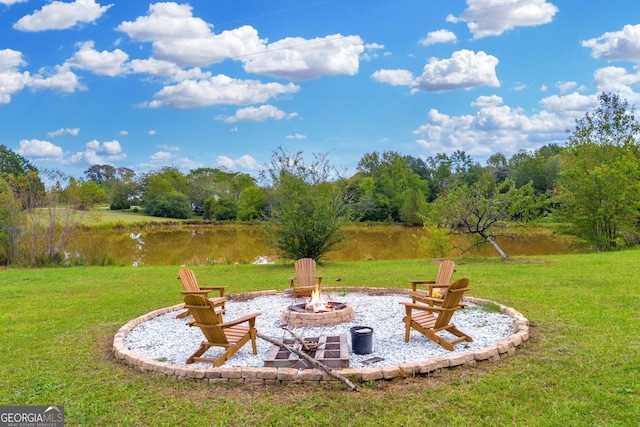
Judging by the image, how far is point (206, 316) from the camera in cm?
459

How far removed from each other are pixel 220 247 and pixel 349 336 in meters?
20.4

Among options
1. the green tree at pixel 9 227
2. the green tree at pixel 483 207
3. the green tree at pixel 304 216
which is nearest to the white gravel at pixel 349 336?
the green tree at pixel 304 216

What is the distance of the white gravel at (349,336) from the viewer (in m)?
4.74

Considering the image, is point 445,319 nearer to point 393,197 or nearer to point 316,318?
point 316,318

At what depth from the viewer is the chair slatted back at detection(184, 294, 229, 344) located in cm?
449

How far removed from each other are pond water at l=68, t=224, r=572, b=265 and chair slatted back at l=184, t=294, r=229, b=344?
10.8 meters

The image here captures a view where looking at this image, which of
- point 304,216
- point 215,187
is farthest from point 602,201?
point 215,187

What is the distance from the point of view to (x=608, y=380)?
381 cm

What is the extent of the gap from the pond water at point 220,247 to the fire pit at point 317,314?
9.35 m

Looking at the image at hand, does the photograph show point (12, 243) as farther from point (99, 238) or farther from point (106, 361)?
point (106, 361)

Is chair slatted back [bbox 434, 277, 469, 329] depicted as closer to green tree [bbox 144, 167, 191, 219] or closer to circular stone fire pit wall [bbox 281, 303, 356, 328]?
circular stone fire pit wall [bbox 281, 303, 356, 328]

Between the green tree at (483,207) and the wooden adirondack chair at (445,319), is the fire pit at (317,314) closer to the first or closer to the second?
the wooden adirondack chair at (445,319)

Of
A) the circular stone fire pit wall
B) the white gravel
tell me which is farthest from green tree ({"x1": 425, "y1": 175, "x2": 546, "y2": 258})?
the circular stone fire pit wall

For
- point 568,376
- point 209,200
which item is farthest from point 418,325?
point 209,200
